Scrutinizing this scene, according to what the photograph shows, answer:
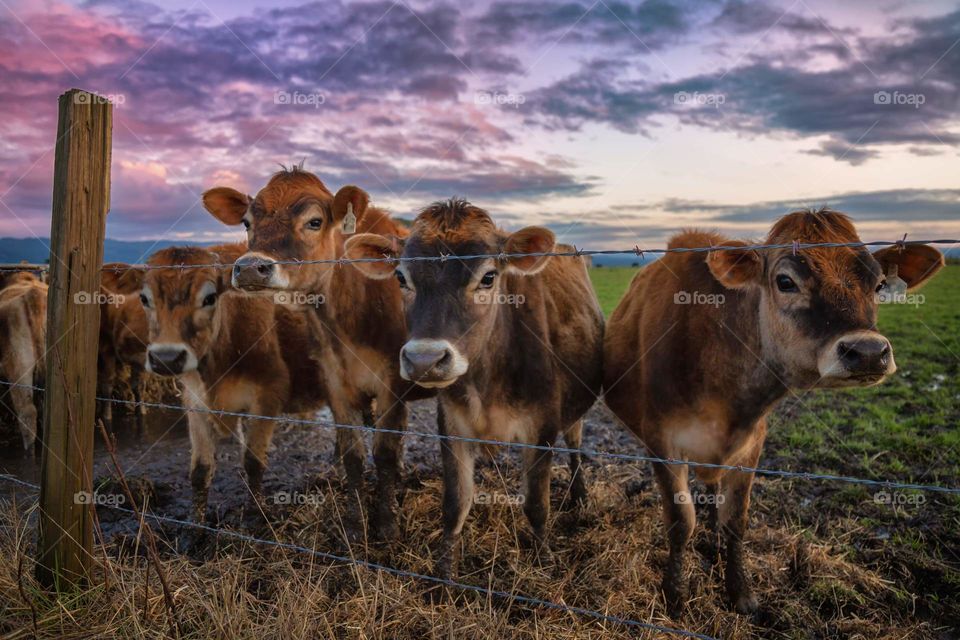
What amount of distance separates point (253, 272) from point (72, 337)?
130 centimetres

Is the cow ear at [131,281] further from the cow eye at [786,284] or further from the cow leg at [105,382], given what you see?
the cow eye at [786,284]

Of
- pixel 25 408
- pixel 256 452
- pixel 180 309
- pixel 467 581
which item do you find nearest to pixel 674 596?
pixel 467 581

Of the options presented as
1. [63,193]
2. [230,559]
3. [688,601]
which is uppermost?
[63,193]

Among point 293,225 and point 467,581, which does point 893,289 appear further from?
point 293,225

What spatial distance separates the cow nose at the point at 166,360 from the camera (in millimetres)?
5312

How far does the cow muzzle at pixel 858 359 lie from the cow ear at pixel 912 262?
693 millimetres

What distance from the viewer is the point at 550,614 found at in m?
3.79

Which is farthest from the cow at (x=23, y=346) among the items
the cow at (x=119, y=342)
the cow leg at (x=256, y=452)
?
the cow leg at (x=256, y=452)

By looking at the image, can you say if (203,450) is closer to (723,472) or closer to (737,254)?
(723,472)

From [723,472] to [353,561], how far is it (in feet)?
8.11

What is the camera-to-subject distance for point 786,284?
12.1 ft

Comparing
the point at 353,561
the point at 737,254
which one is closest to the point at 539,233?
the point at 737,254

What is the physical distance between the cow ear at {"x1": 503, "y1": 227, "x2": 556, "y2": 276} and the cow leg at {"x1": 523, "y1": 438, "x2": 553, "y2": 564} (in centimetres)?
121

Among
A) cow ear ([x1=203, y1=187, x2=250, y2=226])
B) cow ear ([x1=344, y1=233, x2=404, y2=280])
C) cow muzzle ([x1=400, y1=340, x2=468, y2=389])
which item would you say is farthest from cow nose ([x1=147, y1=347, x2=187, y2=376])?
cow muzzle ([x1=400, y1=340, x2=468, y2=389])
